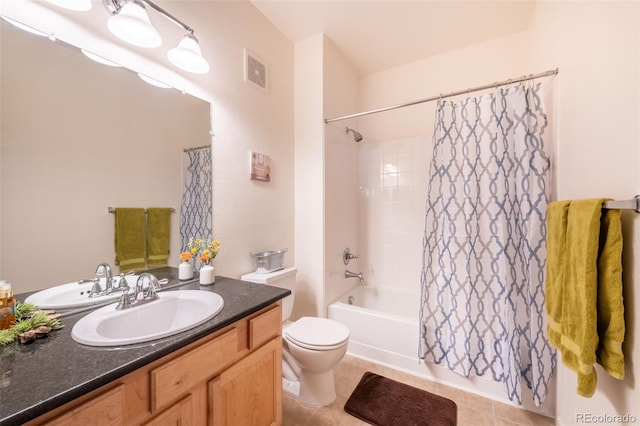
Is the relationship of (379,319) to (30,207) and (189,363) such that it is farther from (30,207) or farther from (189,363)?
(30,207)

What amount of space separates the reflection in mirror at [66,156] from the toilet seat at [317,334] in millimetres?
1044

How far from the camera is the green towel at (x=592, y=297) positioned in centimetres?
75

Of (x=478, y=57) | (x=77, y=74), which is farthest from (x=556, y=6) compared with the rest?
(x=77, y=74)

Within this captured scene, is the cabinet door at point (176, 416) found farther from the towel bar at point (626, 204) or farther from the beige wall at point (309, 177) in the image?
the towel bar at point (626, 204)

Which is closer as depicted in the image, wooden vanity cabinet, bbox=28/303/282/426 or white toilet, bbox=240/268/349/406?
wooden vanity cabinet, bbox=28/303/282/426

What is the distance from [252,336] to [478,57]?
2.87 meters

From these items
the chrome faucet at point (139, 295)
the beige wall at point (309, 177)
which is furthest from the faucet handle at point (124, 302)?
the beige wall at point (309, 177)

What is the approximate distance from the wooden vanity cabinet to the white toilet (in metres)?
0.27

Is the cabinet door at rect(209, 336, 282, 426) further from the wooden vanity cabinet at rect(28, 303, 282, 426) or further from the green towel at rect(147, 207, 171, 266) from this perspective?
the green towel at rect(147, 207, 171, 266)

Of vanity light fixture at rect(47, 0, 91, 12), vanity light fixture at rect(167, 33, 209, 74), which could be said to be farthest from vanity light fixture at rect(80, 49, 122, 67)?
vanity light fixture at rect(167, 33, 209, 74)

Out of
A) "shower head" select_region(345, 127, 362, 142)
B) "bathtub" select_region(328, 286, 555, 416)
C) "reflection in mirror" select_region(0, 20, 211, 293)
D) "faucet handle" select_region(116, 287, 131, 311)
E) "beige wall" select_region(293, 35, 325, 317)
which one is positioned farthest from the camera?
"shower head" select_region(345, 127, 362, 142)

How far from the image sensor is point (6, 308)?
0.75 meters

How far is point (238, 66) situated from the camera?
1.70 metres

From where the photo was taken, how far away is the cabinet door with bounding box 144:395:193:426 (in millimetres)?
738
